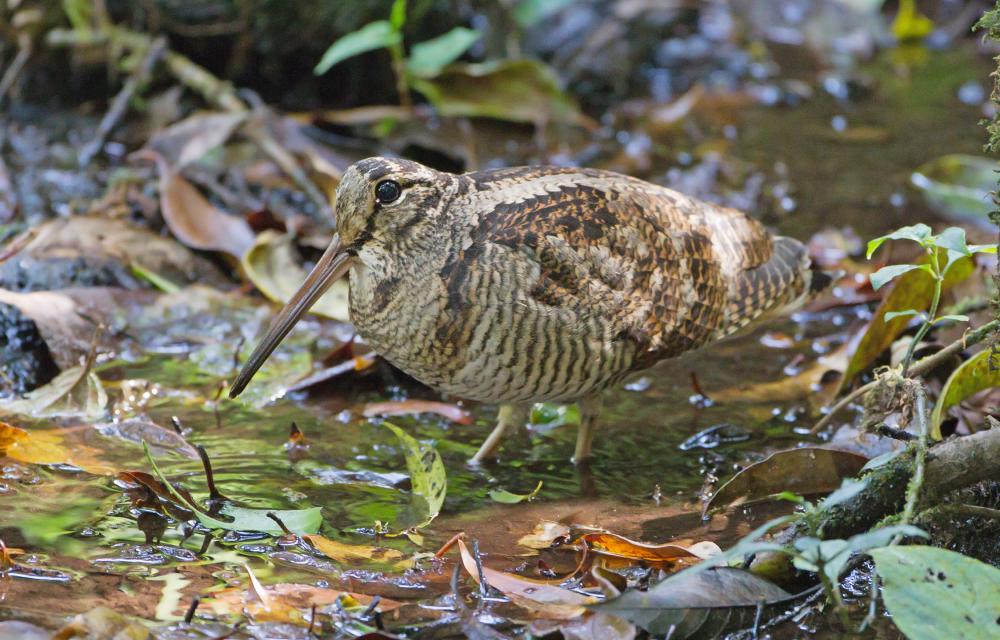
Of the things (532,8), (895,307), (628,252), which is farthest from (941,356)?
(532,8)

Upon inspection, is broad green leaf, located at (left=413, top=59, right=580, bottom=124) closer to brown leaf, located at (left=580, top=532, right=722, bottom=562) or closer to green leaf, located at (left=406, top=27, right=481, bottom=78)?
green leaf, located at (left=406, top=27, right=481, bottom=78)

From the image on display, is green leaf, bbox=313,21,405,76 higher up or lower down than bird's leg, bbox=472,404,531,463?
higher up

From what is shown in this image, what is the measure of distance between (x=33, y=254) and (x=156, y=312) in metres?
0.64

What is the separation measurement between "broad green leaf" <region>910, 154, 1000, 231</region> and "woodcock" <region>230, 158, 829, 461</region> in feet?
8.67

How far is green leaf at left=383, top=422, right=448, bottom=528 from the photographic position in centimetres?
390

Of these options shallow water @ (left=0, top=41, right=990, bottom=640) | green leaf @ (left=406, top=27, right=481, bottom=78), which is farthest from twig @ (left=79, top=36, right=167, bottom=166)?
shallow water @ (left=0, top=41, right=990, bottom=640)

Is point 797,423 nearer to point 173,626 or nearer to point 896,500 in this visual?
point 896,500

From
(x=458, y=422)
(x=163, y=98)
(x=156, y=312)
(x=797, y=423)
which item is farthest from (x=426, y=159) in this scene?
(x=797, y=423)

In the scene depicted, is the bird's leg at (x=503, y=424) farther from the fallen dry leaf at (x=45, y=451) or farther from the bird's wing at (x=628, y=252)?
the fallen dry leaf at (x=45, y=451)

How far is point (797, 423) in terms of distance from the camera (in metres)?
4.77

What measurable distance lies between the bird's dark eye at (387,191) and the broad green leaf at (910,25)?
266 inches

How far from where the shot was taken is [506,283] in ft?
13.4

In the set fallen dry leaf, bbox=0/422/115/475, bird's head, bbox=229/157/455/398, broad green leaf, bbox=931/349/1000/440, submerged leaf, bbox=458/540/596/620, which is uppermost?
bird's head, bbox=229/157/455/398

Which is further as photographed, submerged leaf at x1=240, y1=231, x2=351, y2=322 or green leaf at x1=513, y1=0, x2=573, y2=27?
green leaf at x1=513, y1=0, x2=573, y2=27
